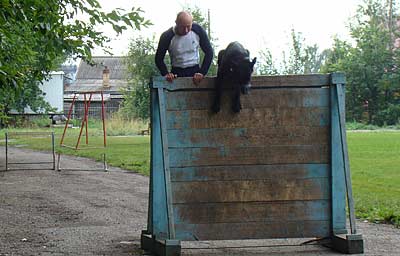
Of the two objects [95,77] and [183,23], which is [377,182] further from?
[95,77]

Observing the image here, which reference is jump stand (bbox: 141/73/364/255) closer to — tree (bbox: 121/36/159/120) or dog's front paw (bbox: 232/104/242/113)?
dog's front paw (bbox: 232/104/242/113)

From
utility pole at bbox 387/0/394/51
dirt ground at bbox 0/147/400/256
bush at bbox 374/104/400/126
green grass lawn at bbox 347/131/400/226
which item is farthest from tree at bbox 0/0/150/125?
utility pole at bbox 387/0/394/51

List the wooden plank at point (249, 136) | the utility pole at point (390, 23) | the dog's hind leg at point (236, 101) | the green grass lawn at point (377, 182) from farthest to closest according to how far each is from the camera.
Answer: the utility pole at point (390, 23), the green grass lawn at point (377, 182), the wooden plank at point (249, 136), the dog's hind leg at point (236, 101)

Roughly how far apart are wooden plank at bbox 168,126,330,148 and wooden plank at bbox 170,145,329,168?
5cm

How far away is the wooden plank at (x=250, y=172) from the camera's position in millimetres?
7441

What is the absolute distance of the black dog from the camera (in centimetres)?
706

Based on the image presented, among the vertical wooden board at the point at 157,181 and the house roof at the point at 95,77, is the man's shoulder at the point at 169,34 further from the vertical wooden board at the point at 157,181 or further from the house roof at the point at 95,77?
the house roof at the point at 95,77

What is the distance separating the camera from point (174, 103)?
750cm

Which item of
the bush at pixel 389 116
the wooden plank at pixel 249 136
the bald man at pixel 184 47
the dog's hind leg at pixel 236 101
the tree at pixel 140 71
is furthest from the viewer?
the bush at pixel 389 116

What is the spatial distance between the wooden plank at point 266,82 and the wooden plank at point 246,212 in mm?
1119

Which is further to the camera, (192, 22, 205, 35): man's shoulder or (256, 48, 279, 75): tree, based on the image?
(256, 48, 279, 75): tree

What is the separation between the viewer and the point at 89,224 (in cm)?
988

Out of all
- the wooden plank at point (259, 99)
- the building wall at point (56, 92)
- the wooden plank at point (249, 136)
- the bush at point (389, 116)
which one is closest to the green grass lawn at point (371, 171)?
the wooden plank at point (249, 136)

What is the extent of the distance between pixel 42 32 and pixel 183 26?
126 inches
